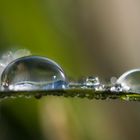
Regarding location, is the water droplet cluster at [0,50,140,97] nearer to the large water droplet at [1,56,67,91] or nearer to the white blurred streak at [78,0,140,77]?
the large water droplet at [1,56,67,91]

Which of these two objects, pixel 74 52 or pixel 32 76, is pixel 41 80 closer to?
pixel 32 76

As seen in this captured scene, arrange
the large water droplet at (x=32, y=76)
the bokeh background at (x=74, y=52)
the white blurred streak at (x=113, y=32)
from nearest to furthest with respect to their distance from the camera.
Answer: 1. the large water droplet at (x=32, y=76)
2. the bokeh background at (x=74, y=52)
3. the white blurred streak at (x=113, y=32)

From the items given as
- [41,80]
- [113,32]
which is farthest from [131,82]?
[113,32]

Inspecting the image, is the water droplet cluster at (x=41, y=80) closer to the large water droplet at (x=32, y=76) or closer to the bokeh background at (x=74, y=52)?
the large water droplet at (x=32, y=76)

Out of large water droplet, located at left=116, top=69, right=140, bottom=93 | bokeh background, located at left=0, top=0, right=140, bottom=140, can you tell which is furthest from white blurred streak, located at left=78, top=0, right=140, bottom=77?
large water droplet, located at left=116, top=69, right=140, bottom=93

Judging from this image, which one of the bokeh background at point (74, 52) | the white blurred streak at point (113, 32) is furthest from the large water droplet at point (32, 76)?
the white blurred streak at point (113, 32)

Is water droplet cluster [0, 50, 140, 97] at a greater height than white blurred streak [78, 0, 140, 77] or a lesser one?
lesser
